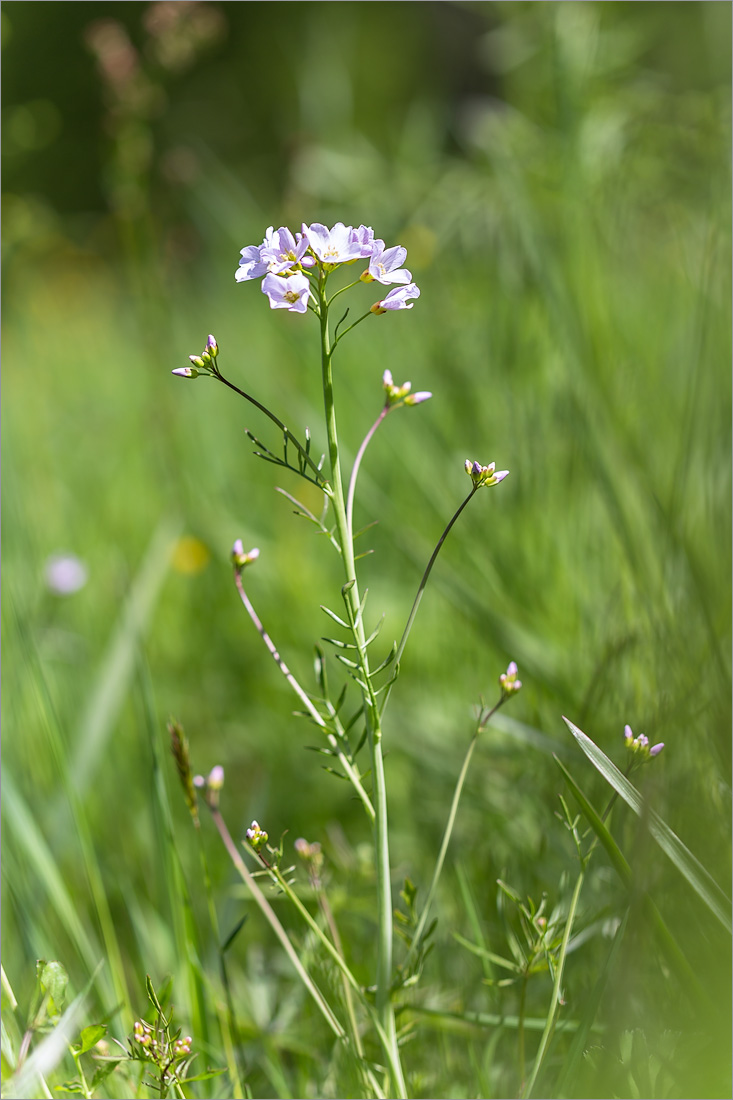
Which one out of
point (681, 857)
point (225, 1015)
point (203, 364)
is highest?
point (203, 364)

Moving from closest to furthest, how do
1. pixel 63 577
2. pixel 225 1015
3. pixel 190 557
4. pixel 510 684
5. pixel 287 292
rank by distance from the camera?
1. pixel 287 292
2. pixel 510 684
3. pixel 225 1015
4. pixel 63 577
5. pixel 190 557

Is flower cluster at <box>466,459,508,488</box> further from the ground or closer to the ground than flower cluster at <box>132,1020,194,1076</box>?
further from the ground

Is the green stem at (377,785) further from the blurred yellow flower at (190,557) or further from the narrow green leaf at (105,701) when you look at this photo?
the blurred yellow flower at (190,557)

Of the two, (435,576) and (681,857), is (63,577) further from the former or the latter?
(681,857)

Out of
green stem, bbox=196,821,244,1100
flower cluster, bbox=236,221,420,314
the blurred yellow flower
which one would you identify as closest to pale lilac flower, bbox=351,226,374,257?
flower cluster, bbox=236,221,420,314

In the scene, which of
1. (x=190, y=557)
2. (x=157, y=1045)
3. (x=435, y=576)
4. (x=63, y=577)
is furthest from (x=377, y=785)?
(x=190, y=557)

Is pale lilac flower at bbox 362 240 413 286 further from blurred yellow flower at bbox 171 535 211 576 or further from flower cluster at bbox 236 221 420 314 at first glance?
blurred yellow flower at bbox 171 535 211 576

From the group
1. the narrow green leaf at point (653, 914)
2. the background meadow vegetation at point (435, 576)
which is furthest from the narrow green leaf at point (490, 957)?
the narrow green leaf at point (653, 914)

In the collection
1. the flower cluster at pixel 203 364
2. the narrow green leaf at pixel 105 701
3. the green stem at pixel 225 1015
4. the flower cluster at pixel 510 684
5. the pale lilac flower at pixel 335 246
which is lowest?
the green stem at pixel 225 1015
